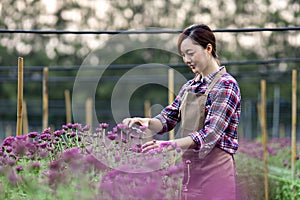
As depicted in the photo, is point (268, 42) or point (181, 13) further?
point (181, 13)

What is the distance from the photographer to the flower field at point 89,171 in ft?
4.84

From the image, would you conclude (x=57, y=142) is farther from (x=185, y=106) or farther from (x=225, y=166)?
(x=225, y=166)

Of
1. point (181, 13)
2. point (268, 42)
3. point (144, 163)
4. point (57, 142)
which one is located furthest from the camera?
point (181, 13)

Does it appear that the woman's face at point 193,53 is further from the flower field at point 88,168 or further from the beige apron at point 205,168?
the flower field at point 88,168

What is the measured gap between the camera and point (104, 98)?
18.3 m

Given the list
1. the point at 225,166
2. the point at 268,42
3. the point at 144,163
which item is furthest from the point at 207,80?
the point at 268,42

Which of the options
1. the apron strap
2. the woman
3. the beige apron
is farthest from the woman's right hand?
the apron strap

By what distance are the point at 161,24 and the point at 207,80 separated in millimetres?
15475

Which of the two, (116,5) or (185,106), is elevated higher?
(116,5)

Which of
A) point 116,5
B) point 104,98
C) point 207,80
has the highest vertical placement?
point 116,5

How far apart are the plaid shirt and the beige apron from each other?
0.03 meters

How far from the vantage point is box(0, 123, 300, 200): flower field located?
1485 millimetres

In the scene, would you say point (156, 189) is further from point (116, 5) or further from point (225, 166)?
point (116, 5)

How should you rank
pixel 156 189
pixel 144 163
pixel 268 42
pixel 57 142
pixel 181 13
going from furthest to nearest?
1. pixel 181 13
2. pixel 268 42
3. pixel 57 142
4. pixel 144 163
5. pixel 156 189
